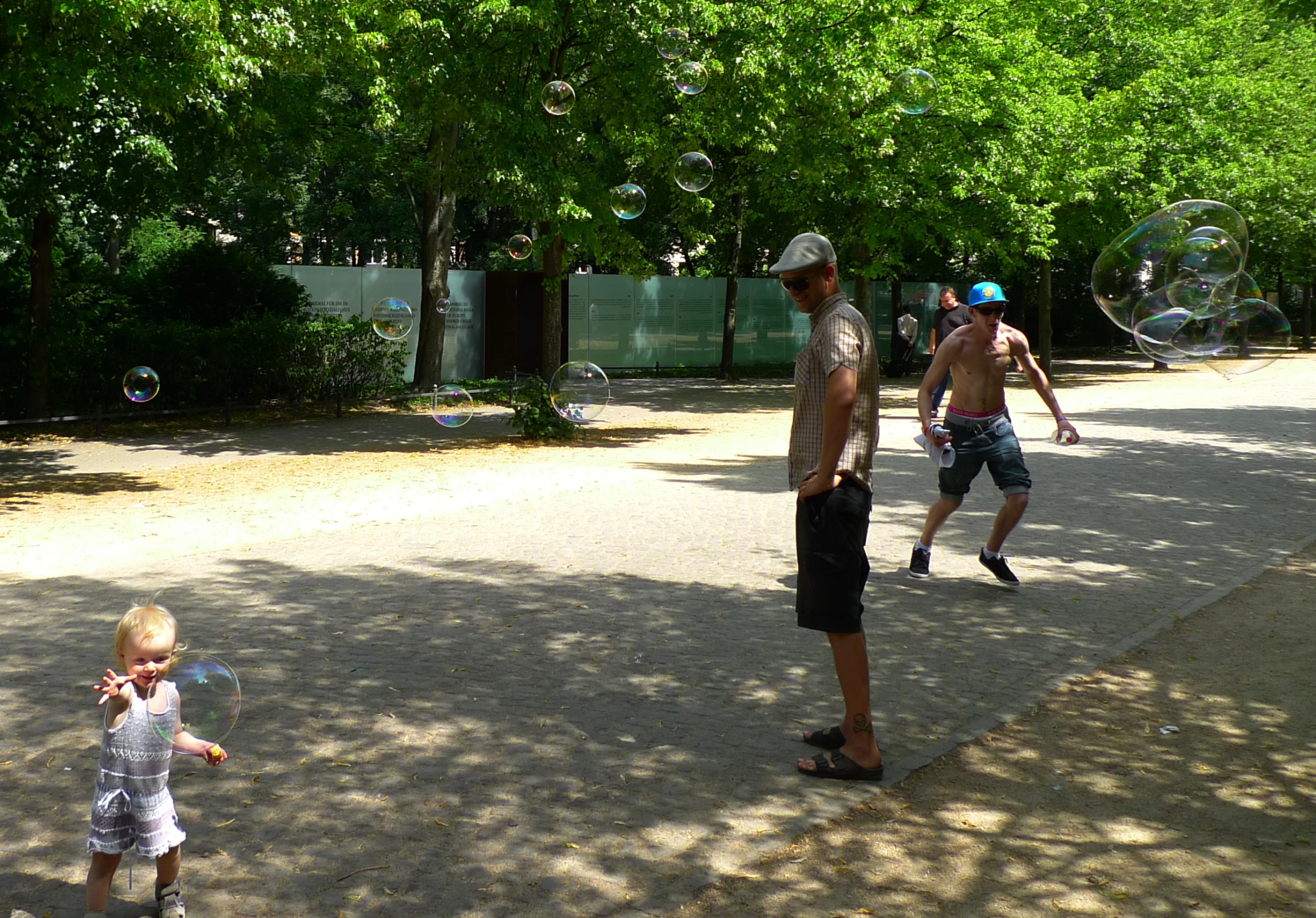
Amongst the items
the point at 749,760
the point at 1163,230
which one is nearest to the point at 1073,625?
the point at 749,760

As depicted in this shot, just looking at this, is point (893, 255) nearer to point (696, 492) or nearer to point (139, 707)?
point (696, 492)

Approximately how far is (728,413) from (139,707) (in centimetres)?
1887

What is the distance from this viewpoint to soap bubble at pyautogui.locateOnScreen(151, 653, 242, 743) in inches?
150

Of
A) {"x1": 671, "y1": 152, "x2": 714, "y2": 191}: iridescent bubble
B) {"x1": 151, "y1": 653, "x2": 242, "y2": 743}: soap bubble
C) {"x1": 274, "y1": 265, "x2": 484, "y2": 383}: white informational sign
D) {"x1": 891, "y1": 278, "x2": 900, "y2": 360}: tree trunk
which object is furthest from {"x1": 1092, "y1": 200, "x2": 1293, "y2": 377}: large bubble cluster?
{"x1": 891, "y1": 278, "x2": 900, "y2": 360}: tree trunk

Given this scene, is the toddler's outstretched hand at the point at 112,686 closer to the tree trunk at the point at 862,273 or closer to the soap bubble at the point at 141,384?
the soap bubble at the point at 141,384

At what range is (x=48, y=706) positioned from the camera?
5.60 meters

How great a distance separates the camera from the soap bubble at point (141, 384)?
15250 mm

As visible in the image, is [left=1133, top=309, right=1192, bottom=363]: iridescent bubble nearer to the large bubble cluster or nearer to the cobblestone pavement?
the large bubble cluster

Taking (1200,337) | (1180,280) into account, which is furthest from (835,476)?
(1200,337)

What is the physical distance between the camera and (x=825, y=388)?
4.77 m

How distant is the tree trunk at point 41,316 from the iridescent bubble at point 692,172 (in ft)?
27.9

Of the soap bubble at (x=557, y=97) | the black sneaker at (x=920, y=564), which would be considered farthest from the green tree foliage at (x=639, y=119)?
the black sneaker at (x=920, y=564)

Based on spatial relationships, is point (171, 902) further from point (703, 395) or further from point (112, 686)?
point (703, 395)

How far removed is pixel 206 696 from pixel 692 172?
39.5ft
